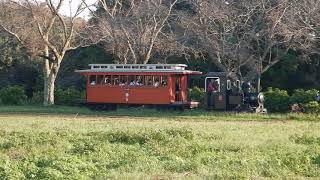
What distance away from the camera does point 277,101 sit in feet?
103

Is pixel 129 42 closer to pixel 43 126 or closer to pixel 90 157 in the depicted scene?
pixel 43 126

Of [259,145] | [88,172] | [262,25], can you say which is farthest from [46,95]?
[88,172]

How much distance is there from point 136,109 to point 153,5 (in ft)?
21.8

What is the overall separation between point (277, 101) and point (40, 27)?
14.2m

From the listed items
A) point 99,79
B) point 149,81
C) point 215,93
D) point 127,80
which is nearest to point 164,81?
point 149,81

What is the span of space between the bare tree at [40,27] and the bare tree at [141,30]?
6.96 ft

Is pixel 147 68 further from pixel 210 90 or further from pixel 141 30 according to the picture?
pixel 141 30

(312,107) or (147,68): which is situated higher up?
(147,68)

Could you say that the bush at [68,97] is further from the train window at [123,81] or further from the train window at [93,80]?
the train window at [123,81]

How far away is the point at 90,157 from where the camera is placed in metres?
12.0

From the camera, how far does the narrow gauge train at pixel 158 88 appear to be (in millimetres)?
30141

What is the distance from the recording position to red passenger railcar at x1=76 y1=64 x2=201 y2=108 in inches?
1215

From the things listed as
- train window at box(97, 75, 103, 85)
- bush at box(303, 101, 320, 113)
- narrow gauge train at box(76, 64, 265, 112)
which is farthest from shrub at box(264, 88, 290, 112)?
train window at box(97, 75, 103, 85)

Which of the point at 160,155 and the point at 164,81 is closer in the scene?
the point at 160,155
